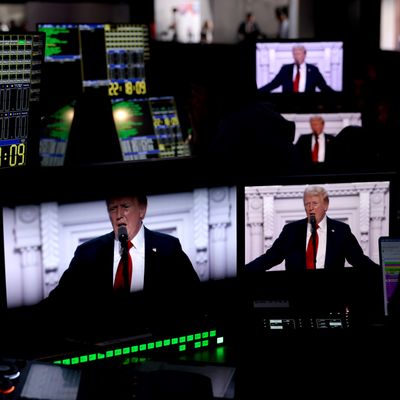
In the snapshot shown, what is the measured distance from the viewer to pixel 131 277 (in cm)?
212

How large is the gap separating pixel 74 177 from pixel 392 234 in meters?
1.03

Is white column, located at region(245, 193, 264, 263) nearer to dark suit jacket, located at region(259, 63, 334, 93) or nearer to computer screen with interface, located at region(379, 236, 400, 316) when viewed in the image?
computer screen with interface, located at region(379, 236, 400, 316)

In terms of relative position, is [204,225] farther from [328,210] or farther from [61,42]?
[61,42]

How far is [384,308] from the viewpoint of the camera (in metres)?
2.29

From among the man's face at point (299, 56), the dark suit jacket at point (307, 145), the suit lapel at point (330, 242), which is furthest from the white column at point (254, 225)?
the man's face at point (299, 56)

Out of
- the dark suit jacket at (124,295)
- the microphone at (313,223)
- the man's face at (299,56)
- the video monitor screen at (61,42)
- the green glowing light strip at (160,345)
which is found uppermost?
the video monitor screen at (61,42)

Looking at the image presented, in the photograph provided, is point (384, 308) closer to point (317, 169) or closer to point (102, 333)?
point (317, 169)

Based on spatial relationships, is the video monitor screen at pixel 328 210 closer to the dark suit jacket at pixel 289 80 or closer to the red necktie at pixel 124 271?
the red necktie at pixel 124 271

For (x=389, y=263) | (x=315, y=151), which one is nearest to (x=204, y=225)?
(x=389, y=263)

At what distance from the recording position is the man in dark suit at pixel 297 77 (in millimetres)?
4688

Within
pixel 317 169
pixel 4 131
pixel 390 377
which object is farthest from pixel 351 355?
pixel 4 131

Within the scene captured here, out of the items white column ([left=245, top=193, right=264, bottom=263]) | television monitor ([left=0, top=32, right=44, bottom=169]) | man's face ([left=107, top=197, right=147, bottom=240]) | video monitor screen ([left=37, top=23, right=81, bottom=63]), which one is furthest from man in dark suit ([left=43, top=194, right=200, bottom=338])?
video monitor screen ([left=37, top=23, right=81, bottom=63])

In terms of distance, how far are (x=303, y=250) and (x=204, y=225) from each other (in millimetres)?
339

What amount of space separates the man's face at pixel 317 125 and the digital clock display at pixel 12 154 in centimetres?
170
